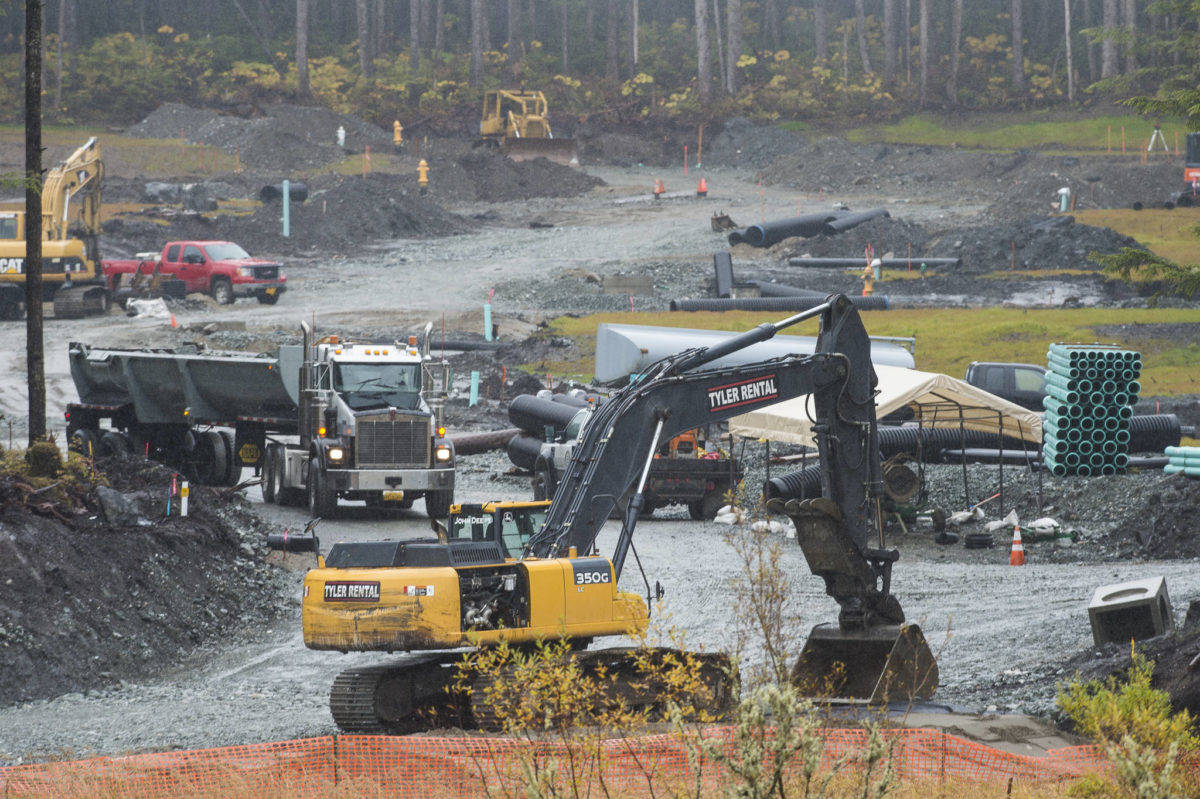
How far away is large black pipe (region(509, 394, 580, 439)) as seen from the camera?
1052 inches

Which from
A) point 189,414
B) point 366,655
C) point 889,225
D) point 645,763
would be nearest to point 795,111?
point 889,225

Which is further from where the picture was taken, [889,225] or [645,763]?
[889,225]

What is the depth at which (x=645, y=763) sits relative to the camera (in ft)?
30.5

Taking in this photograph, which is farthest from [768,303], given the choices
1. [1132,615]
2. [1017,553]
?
[1132,615]

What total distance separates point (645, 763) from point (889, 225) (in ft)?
142

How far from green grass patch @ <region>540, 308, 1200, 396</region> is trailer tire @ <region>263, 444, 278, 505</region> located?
12.6 meters

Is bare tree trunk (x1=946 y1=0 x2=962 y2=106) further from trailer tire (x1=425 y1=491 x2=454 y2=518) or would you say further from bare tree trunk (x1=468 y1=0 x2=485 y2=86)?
trailer tire (x1=425 y1=491 x2=454 y2=518)

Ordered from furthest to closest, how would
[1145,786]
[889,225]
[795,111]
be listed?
1. [795,111]
2. [889,225]
3. [1145,786]

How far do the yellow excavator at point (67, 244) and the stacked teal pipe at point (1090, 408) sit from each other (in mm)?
28859

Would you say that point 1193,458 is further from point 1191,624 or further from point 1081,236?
point 1081,236

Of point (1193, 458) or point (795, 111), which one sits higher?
point (795, 111)

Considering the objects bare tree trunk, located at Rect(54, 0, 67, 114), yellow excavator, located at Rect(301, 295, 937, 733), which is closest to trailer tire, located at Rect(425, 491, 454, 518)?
yellow excavator, located at Rect(301, 295, 937, 733)

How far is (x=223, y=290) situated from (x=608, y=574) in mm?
36327

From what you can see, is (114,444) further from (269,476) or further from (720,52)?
(720,52)
